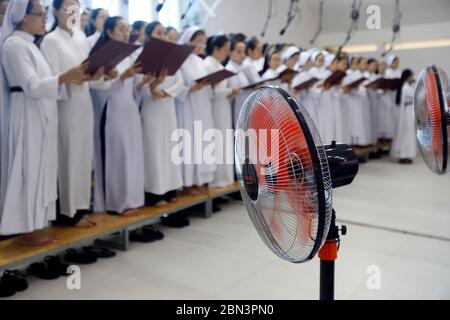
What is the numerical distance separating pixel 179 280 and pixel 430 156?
4.94ft

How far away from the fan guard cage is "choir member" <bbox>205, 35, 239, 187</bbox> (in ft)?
8.90

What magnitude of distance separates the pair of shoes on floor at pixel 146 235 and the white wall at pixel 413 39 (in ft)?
8.62

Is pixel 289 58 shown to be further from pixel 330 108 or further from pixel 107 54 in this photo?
pixel 107 54

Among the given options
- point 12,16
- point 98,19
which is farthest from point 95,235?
point 98,19

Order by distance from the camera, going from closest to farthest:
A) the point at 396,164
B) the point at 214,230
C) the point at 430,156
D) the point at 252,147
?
1. the point at 252,147
2. the point at 430,156
3. the point at 214,230
4. the point at 396,164

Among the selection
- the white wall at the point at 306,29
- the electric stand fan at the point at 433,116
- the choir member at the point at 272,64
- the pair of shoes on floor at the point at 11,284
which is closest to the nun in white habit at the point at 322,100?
the white wall at the point at 306,29

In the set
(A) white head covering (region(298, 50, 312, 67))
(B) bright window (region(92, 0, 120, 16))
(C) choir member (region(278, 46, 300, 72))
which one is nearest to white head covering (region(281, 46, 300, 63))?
(C) choir member (region(278, 46, 300, 72))

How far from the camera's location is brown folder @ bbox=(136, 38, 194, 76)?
278 centimetres

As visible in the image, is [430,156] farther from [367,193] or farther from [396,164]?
[396,164]

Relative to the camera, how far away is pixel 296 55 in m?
4.92

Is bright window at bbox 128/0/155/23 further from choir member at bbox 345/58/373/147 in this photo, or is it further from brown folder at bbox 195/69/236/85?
choir member at bbox 345/58/373/147

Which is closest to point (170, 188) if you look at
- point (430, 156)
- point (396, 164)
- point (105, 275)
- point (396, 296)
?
point (105, 275)

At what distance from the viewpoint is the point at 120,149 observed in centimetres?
317

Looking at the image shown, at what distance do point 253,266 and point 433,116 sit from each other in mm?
1490
